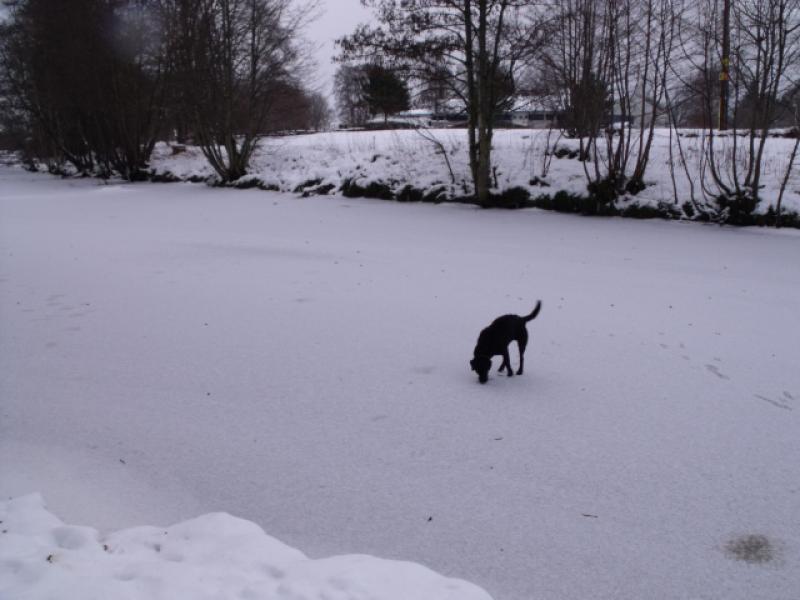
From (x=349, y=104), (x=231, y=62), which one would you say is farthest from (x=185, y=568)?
(x=349, y=104)

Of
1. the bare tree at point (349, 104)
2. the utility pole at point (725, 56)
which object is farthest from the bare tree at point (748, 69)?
the bare tree at point (349, 104)

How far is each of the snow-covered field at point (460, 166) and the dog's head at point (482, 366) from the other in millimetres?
8387

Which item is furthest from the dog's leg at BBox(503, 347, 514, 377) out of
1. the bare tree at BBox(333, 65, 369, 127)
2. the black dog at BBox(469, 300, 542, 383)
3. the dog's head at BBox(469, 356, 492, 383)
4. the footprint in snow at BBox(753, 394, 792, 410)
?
the bare tree at BBox(333, 65, 369, 127)

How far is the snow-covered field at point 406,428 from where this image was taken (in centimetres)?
237

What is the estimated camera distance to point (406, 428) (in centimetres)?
359

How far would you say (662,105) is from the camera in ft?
37.3

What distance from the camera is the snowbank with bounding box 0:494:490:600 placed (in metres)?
2.05

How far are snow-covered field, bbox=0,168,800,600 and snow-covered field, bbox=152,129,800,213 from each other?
457 centimetres

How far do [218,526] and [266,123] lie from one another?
1844 centimetres

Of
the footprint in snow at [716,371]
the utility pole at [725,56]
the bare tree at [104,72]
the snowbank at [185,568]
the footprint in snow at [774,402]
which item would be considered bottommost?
the footprint in snow at [774,402]

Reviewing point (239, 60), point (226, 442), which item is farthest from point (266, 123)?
point (226, 442)

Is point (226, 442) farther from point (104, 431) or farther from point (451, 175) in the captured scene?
point (451, 175)

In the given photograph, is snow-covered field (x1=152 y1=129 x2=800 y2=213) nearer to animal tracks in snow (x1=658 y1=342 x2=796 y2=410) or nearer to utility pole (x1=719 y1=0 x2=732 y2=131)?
utility pole (x1=719 y1=0 x2=732 y2=131)

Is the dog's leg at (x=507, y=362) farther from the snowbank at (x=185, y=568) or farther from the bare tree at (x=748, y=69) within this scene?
the bare tree at (x=748, y=69)
